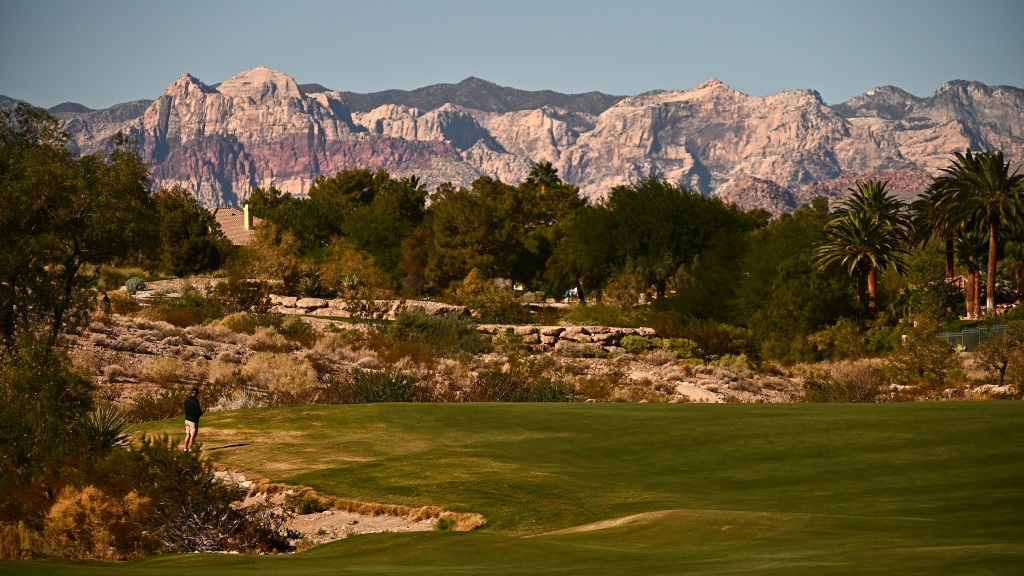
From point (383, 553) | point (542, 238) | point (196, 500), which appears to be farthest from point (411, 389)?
point (542, 238)

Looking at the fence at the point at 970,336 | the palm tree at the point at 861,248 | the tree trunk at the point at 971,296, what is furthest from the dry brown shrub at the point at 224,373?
the tree trunk at the point at 971,296

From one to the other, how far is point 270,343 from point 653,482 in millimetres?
30724

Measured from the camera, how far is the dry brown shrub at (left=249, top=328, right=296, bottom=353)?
4403 centimetres

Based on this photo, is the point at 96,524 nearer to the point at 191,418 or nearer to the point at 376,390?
the point at 191,418

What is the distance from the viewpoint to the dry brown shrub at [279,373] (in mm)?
34688

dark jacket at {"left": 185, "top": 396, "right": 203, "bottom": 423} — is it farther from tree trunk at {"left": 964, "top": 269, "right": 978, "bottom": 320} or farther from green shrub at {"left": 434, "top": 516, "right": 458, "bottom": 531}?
tree trunk at {"left": 964, "top": 269, "right": 978, "bottom": 320}

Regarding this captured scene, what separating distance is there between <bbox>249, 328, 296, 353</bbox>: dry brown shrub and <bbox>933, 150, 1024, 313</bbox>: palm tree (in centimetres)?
4177

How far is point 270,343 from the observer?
4456cm

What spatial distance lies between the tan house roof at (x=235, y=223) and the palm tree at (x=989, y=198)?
3685 inches

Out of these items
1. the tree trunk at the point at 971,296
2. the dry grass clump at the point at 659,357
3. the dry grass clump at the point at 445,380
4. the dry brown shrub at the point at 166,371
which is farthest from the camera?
the tree trunk at the point at 971,296

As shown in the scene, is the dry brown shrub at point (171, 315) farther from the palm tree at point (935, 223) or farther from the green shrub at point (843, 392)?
the palm tree at point (935, 223)

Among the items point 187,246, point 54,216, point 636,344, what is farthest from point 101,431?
point 187,246

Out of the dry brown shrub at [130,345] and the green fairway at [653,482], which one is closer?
the green fairway at [653,482]

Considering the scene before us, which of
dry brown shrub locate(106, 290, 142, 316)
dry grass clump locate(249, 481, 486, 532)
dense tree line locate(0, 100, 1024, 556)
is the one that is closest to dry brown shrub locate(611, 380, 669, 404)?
dense tree line locate(0, 100, 1024, 556)
